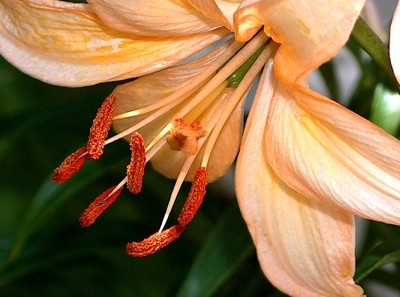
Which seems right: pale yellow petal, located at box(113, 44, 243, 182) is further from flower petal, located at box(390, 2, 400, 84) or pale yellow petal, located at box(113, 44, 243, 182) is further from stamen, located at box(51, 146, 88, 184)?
flower petal, located at box(390, 2, 400, 84)

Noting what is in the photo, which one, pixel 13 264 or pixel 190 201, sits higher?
pixel 190 201

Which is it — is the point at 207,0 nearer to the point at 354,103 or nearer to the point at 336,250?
the point at 336,250

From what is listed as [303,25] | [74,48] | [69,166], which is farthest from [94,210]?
[303,25]

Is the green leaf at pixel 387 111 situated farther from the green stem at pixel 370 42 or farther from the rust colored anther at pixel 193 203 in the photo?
the rust colored anther at pixel 193 203

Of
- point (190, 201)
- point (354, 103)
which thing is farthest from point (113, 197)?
point (354, 103)

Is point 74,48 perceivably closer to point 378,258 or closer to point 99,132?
point 99,132

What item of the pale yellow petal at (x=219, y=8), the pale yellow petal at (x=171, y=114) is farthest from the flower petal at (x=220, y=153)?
the pale yellow petal at (x=219, y=8)

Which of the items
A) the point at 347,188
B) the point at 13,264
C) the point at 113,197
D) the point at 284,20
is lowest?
the point at 13,264

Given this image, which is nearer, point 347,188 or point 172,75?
point 347,188
